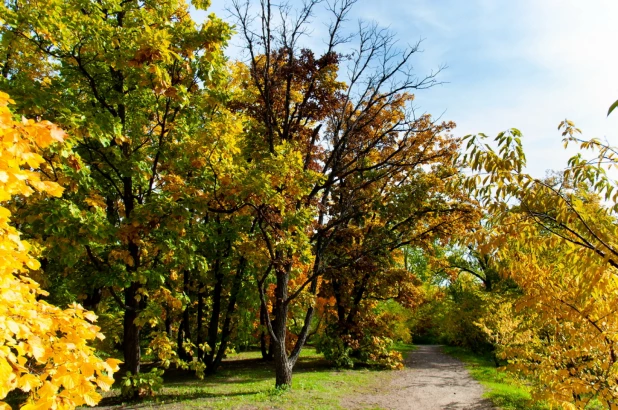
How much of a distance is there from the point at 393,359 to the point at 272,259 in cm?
869

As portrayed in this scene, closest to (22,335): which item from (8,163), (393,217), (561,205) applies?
(8,163)

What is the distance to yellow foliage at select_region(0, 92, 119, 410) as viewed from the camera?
71.0 inches

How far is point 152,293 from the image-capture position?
8.41 meters

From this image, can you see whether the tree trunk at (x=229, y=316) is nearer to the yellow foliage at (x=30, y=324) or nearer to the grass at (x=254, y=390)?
the grass at (x=254, y=390)

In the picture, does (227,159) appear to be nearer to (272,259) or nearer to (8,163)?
(272,259)

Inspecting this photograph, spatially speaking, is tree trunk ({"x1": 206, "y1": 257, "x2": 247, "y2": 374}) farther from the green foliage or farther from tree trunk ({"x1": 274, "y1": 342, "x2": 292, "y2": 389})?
the green foliage

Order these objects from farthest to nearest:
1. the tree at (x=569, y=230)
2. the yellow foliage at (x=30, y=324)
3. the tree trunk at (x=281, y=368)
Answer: the tree trunk at (x=281, y=368) < the tree at (x=569, y=230) < the yellow foliage at (x=30, y=324)

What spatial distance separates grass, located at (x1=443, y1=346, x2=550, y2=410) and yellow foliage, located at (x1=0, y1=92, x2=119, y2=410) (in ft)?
19.8

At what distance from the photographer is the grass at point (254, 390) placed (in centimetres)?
746

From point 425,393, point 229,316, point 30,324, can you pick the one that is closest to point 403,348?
point 425,393

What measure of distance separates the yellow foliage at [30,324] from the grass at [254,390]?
18.6ft

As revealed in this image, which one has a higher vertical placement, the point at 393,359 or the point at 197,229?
the point at 197,229

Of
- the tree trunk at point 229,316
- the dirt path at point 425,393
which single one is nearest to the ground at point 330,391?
the dirt path at point 425,393

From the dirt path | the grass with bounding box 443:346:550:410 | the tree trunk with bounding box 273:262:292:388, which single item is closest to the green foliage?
the tree trunk with bounding box 273:262:292:388
